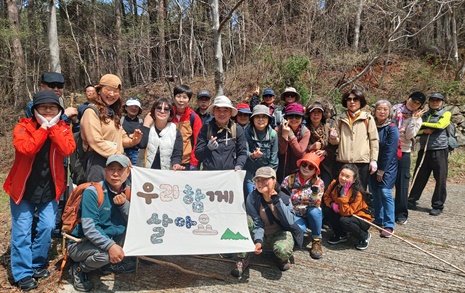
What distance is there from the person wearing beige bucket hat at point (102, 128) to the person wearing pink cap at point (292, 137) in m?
2.14

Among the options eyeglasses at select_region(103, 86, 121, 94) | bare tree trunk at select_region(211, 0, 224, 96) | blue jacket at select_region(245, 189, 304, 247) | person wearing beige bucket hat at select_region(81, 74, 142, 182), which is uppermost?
bare tree trunk at select_region(211, 0, 224, 96)

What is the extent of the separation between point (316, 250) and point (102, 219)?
2.57 meters

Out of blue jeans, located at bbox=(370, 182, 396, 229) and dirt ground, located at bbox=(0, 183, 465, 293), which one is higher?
blue jeans, located at bbox=(370, 182, 396, 229)

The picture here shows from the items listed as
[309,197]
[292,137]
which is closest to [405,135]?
[292,137]

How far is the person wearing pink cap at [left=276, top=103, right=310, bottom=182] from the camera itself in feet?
13.7

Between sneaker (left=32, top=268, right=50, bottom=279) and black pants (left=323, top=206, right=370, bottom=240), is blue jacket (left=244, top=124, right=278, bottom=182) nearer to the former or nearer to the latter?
black pants (left=323, top=206, right=370, bottom=240)

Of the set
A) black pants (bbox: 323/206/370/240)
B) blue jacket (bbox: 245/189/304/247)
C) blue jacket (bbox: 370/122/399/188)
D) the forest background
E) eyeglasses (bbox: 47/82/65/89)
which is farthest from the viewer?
the forest background

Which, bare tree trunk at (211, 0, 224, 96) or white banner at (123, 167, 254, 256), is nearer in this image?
white banner at (123, 167, 254, 256)

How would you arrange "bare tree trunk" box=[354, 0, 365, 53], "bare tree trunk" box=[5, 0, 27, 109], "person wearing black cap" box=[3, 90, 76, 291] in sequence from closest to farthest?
"person wearing black cap" box=[3, 90, 76, 291] < "bare tree trunk" box=[354, 0, 365, 53] < "bare tree trunk" box=[5, 0, 27, 109]

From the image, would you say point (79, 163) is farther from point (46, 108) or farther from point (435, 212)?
point (435, 212)

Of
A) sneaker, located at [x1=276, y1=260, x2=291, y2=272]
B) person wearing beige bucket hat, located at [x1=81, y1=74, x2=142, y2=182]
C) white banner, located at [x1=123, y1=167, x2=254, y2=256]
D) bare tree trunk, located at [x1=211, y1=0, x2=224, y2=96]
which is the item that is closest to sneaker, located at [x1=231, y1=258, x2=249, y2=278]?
white banner, located at [x1=123, y1=167, x2=254, y2=256]

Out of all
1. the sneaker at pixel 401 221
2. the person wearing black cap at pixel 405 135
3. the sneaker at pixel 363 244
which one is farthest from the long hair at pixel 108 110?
the sneaker at pixel 401 221

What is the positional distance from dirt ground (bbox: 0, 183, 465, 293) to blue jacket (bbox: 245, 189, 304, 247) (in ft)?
1.34

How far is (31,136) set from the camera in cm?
306
